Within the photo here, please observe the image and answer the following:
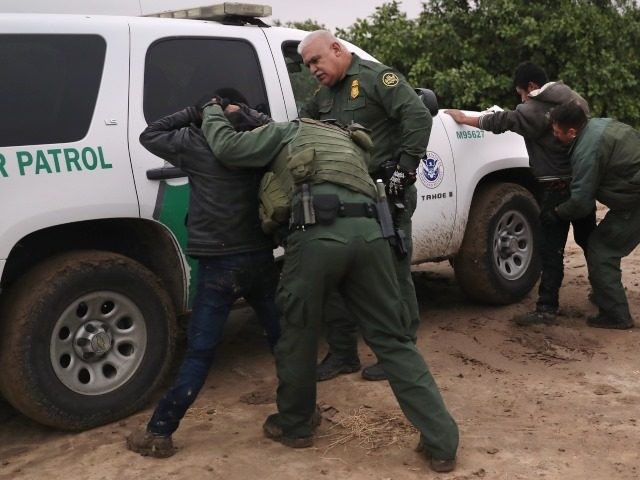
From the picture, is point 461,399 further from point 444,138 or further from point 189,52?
point 189,52

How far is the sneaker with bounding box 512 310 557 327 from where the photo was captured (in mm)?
5828

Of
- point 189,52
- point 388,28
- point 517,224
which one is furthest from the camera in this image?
point 388,28

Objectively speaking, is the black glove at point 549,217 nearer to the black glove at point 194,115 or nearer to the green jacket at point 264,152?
the green jacket at point 264,152

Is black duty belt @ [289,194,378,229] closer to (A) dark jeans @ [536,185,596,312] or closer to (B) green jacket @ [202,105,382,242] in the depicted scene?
(B) green jacket @ [202,105,382,242]

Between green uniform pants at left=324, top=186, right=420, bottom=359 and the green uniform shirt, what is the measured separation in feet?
0.83

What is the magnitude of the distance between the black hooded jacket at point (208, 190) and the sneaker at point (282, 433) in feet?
2.58

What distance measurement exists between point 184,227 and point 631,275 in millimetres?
4157

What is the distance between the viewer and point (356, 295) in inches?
143

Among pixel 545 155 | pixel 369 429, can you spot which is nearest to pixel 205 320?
pixel 369 429

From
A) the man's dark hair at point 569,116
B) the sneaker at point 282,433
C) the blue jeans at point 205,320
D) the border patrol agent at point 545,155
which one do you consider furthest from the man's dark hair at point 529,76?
the sneaker at point 282,433

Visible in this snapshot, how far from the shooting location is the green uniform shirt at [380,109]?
4.55 metres

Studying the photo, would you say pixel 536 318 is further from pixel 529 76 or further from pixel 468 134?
pixel 529 76

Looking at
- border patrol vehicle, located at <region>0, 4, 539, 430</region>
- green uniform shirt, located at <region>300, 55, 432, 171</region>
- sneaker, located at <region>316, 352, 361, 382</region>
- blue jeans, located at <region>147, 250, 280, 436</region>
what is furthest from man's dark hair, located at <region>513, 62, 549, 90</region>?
blue jeans, located at <region>147, 250, 280, 436</region>

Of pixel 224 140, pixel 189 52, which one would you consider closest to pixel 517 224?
pixel 189 52
